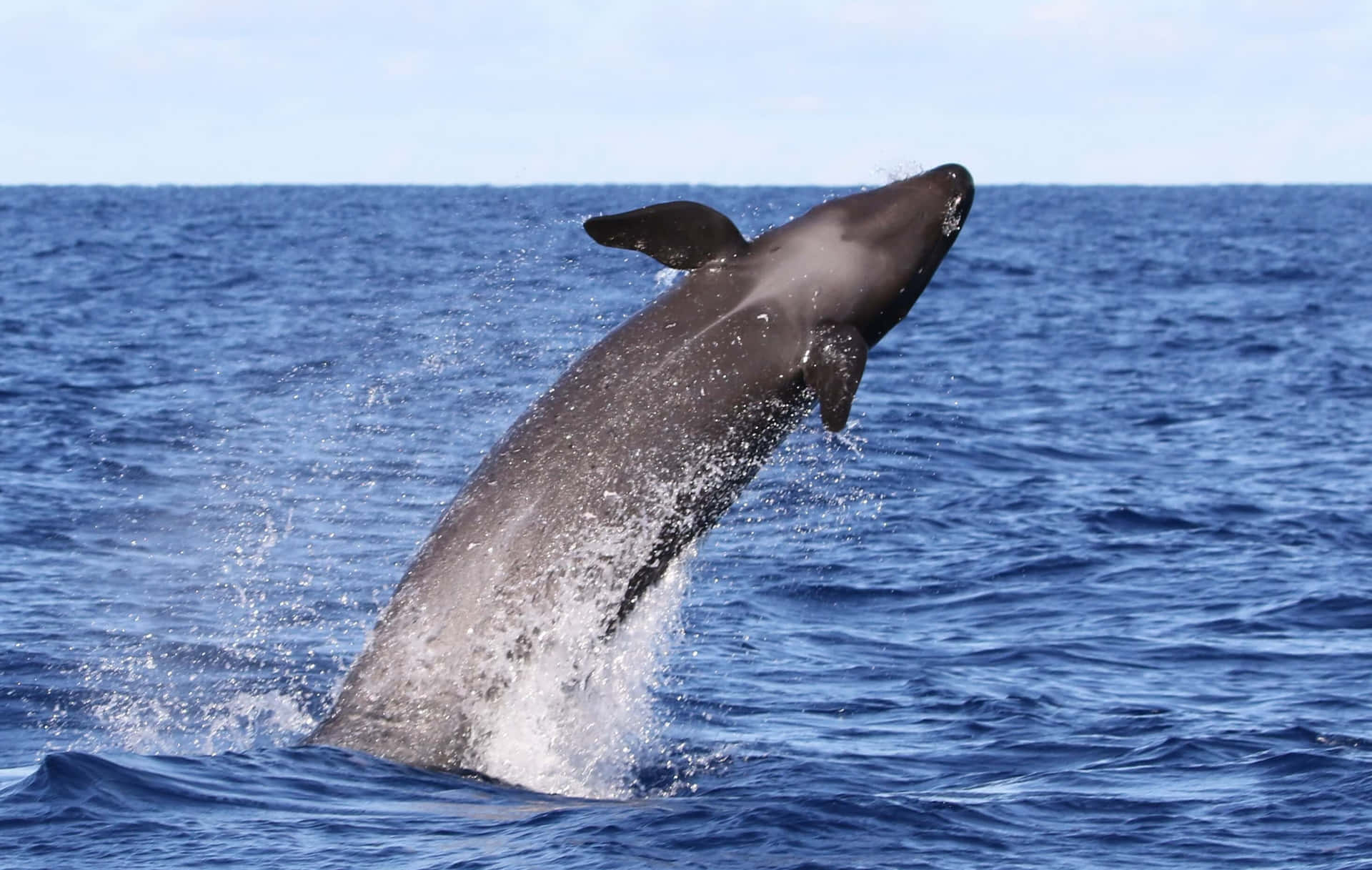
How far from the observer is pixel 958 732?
14039mm

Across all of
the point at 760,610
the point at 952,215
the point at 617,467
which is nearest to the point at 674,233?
the point at 617,467

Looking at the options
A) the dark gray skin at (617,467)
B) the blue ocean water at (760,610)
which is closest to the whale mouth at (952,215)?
the dark gray skin at (617,467)

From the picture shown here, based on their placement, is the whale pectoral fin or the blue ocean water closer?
the blue ocean water

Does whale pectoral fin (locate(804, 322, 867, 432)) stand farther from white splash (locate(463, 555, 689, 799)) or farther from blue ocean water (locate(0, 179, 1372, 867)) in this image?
blue ocean water (locate(0, 179, 1372, 867))

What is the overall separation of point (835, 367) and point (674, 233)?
1502 millimetres

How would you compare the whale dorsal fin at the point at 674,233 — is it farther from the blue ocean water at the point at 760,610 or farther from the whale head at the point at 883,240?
the blue ocean water at the point at 760,610

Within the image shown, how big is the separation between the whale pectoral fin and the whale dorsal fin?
38.3 inches

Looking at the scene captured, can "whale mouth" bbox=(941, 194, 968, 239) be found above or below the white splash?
above

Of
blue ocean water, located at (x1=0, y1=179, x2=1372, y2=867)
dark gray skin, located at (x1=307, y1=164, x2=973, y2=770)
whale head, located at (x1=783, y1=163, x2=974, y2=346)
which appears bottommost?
blue ocean water, located at (x1=0, y1=179, x2=1372, y2=867)

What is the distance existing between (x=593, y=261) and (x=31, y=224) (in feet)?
175

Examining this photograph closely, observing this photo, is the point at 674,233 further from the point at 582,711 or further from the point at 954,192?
the point at 582,711

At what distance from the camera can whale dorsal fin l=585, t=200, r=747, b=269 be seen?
39.3ft

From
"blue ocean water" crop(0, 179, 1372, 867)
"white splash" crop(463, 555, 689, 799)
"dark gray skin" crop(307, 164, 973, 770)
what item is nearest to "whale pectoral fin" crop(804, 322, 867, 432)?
"dark gray skin" crop(307, 164, 973, 770)

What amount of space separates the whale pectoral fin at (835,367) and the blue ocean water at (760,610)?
2210 mm
